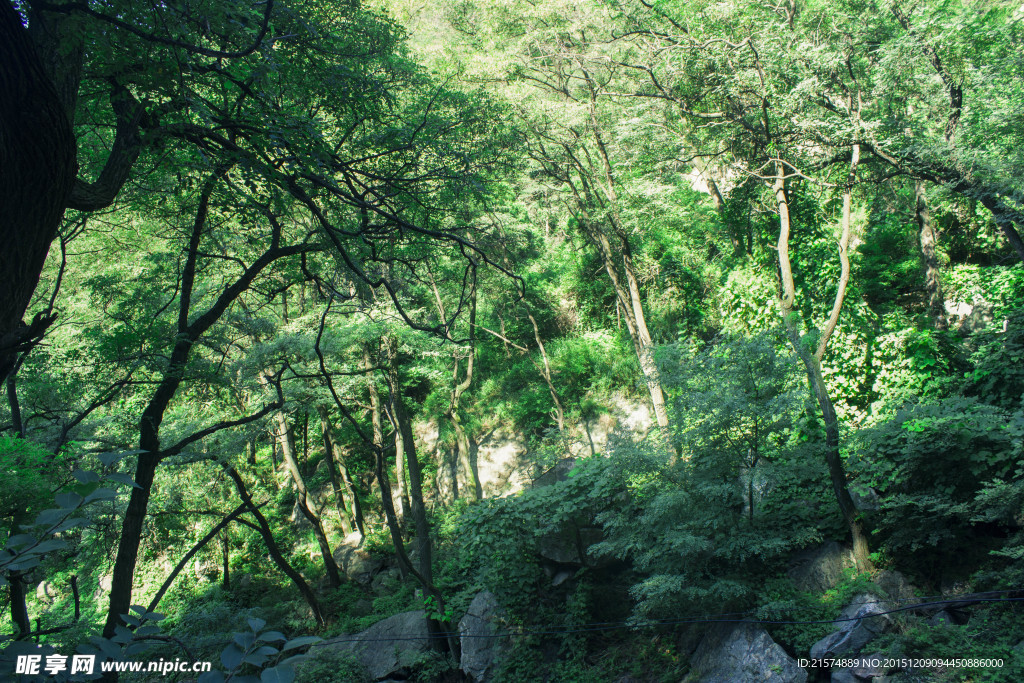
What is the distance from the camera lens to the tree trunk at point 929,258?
29.8 feet

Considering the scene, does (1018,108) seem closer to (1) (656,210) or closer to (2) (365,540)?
(1) (656,210)

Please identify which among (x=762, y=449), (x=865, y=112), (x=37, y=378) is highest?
(x=865, y=112)

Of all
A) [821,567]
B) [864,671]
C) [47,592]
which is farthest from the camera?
[47,592]

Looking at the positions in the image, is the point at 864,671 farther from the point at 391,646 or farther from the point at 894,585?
the point at 391,646

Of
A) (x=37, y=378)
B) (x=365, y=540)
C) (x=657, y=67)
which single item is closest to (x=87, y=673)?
(x=37, y=378)

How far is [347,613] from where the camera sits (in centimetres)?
1188

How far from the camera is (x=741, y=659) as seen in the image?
6250 mm

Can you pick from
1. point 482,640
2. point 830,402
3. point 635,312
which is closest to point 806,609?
point 830,402

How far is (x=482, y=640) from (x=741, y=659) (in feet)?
13.0

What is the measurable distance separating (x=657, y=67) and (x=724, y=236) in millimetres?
3920

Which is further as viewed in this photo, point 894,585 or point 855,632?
point 894,585

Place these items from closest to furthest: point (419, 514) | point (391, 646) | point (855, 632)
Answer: point (855, 632) → point (391, 646) → point (419, 514)

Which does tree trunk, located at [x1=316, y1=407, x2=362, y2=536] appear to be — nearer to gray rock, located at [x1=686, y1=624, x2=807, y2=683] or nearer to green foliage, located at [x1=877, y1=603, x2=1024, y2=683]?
gray rock, located at [x1=686, y1=624, x2=807, y2=683]

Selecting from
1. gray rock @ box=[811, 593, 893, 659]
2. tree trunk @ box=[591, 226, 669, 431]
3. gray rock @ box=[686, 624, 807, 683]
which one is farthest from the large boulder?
gray rock @ box=[811, 593, 893, 659]
